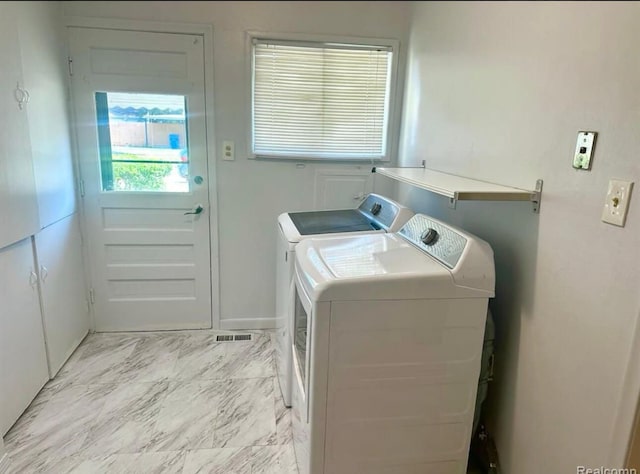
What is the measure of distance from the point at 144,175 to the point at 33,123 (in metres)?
0.71

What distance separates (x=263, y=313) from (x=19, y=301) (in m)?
1.49

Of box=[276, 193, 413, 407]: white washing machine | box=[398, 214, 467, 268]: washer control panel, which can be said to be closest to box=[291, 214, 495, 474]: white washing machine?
box=[398, 214, 467, 268]: washer control panel

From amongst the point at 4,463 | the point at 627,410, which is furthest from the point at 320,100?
the point at 4,463

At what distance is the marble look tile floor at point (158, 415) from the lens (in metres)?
1.76

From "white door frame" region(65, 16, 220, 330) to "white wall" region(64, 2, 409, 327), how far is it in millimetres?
33

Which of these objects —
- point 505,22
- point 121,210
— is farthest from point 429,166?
point 121,210

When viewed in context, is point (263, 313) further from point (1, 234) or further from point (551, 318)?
point (551, 318)

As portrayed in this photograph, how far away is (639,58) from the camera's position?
1.00 meters

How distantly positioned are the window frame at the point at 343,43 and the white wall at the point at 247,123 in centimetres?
3

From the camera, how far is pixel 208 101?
8.58 feet

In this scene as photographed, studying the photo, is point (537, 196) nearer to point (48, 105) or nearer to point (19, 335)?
point (19, 335)

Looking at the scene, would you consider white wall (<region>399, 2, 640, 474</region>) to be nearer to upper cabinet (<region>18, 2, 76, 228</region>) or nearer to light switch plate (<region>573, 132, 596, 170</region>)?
light switch plate (<region>573, 132, 596, 170</region>)

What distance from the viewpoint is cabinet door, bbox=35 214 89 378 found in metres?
2.21

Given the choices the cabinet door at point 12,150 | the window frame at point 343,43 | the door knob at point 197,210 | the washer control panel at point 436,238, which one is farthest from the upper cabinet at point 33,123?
the washer control panel at point 436,238
